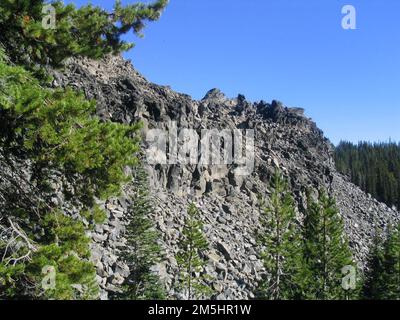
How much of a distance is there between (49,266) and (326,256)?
29.7 meters

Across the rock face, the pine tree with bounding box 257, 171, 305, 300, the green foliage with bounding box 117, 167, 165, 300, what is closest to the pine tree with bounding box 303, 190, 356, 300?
the pine tree with bounding box 257, 171, 305, 300

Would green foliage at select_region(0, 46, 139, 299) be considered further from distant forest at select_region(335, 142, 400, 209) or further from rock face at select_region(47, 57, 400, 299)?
distant forest at select_region(335, 142, 400, 209)

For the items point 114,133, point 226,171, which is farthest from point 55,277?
point 226,171

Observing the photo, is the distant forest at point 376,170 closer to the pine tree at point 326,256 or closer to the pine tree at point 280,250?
the pine tree at point 326,256

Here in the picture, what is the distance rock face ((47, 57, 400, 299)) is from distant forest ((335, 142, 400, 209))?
36.7ft

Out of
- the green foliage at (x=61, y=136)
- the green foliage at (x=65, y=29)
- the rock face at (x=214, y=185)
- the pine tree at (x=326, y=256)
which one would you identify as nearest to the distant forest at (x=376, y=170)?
the rock face at (x=214, y=185)

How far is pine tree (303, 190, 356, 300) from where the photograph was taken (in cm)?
3316

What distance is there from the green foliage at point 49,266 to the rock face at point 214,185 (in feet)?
73.4

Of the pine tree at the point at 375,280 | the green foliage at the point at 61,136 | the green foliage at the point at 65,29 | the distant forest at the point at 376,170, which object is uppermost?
the distant forest at the point at 376,170

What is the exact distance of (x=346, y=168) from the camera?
13600cm

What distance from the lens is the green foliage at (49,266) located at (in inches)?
302

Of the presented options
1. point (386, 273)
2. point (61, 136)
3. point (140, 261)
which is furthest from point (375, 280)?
point (61, 136)

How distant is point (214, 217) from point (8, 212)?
176ft

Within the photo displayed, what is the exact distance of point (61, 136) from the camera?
8016 mm
